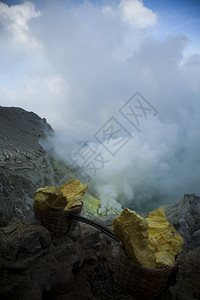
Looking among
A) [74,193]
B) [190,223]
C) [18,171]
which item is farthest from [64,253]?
[190,223]

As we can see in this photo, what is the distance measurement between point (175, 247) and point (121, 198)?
15594 mm

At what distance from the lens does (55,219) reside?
7.32ft

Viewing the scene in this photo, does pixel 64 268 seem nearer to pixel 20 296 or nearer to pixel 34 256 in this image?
pixel 34 256

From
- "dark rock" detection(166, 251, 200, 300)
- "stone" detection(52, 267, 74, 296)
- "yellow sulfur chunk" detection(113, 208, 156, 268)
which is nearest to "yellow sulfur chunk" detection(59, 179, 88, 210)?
"stone" detection(52, 267, 74, 296)

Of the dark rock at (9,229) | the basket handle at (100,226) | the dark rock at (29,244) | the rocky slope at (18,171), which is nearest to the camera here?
the dark rock at (29,244)

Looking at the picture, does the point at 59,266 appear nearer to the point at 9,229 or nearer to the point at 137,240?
the point at 9,229

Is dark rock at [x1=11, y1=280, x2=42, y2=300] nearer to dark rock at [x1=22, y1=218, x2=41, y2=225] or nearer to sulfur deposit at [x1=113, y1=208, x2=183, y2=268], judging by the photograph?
dark rock at [x1=22, y1=218, x2=41, y2=225]

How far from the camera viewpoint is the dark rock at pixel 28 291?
146cm

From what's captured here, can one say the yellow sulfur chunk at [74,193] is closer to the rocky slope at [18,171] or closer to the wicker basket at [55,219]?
the wicker basket at [55,219]

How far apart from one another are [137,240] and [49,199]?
109 centimetres

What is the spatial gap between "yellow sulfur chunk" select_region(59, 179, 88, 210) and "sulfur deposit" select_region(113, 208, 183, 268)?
2.67 feet

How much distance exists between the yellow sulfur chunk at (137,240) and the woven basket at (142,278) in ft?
0.19

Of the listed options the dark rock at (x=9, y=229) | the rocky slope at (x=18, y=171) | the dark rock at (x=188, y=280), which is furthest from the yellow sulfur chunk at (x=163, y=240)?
the rocky slope at (x=18, y=171)

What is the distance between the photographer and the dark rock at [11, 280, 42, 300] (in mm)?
1461
